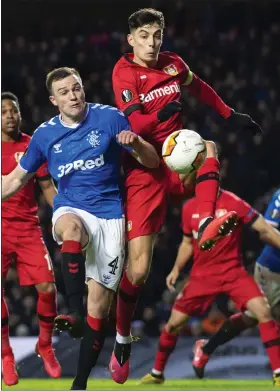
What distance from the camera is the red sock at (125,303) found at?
6754 millimetres

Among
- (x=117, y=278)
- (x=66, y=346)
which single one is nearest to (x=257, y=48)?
(x=66, y=346)

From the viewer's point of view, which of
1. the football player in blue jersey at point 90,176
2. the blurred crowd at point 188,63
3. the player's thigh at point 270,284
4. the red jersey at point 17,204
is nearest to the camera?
the football player in blue jersey at point 90,176

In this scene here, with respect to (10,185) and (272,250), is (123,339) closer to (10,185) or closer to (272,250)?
(10,185)

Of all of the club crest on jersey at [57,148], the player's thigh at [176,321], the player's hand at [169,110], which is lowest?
the player's thigh at [176,321]

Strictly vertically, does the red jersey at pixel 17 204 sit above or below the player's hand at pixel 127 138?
below

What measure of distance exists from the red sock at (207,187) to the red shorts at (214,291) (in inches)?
80.9

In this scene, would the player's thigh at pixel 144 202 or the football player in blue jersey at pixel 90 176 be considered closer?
the football player in blue jersey at pixel 90 176

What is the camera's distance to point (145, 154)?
6195mm

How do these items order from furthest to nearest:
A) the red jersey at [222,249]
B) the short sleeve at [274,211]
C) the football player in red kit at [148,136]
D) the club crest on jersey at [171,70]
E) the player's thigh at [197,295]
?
1. the short sleeve at [274,211]
2. the player's thigh at [197,295]
3. the red jersey at [222,249]
4. the club crest on jersey at [171,70]
5. the football player in red kit at [148,136]

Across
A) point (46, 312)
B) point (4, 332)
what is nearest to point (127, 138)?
point (46, 312)

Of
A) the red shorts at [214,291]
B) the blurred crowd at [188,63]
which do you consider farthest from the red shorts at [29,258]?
the blurred crowd at [188,63]

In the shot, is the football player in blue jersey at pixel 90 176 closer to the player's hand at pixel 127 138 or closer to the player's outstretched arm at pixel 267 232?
the player's hand at pixel 127 138

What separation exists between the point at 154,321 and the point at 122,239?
5.32m

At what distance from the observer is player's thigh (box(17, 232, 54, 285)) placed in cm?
795
